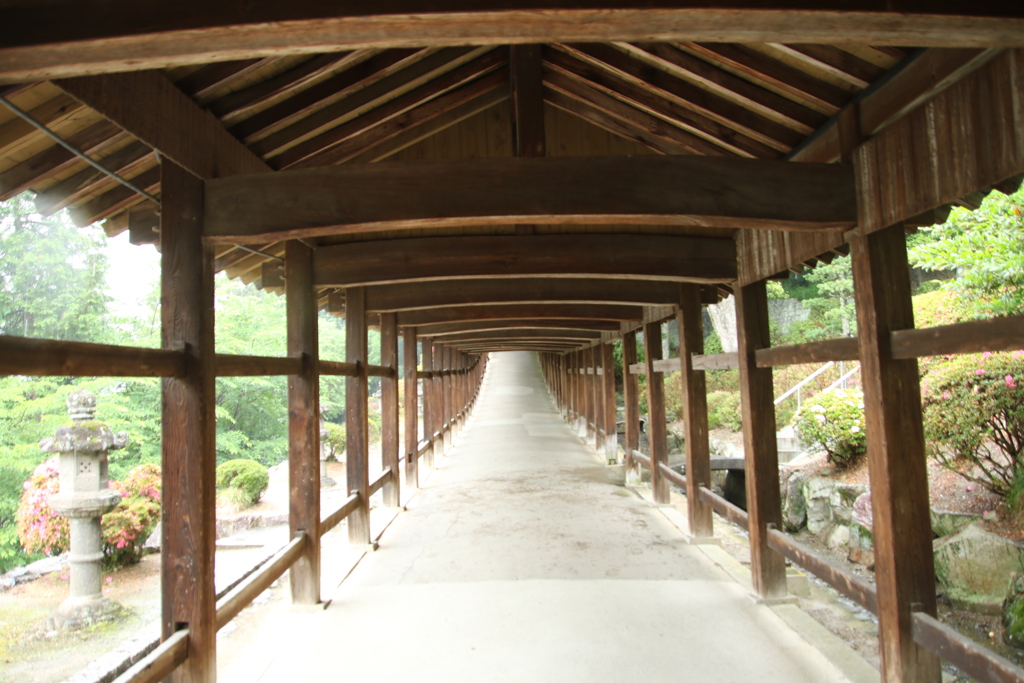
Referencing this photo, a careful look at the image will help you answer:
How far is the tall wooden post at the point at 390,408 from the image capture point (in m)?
7.08

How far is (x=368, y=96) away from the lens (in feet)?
11.2

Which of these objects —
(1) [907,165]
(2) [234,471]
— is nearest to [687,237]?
(1) [907,165]

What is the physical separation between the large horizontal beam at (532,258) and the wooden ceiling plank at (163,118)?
1395 millimetres

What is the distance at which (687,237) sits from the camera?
4.54m

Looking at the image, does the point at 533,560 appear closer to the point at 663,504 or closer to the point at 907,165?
the point at 663,504

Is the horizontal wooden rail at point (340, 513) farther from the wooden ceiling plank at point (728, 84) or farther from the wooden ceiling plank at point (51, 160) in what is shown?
the wooden ceiling plank at point (728, 84)

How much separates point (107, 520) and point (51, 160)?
597 centimetres

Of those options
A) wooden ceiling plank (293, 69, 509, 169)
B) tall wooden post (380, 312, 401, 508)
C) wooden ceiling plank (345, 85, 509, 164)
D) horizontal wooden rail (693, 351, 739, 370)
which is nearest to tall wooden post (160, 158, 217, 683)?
wooden ceiling plank (293, 69, 509, 169)

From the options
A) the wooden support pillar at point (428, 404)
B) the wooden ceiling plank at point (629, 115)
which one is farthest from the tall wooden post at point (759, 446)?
the wooden support pillar at point (428, 404)

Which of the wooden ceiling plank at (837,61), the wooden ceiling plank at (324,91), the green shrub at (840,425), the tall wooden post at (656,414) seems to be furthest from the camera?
the green shrub at (840,425)

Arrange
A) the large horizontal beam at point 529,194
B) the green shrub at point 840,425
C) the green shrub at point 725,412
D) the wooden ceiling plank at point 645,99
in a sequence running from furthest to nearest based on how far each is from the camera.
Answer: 1. the green shrub at point 725,412
2. the green shrub at point 840,425
3. the wooden ceiling plank at point 645,99
4. the large horizontal beam at point 529,194

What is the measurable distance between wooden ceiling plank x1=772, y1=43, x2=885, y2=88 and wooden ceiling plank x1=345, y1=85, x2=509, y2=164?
6.26 ft

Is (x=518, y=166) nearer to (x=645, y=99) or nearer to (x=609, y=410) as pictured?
(x=645, y=99)

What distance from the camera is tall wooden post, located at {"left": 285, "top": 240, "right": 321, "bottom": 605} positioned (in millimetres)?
4207
